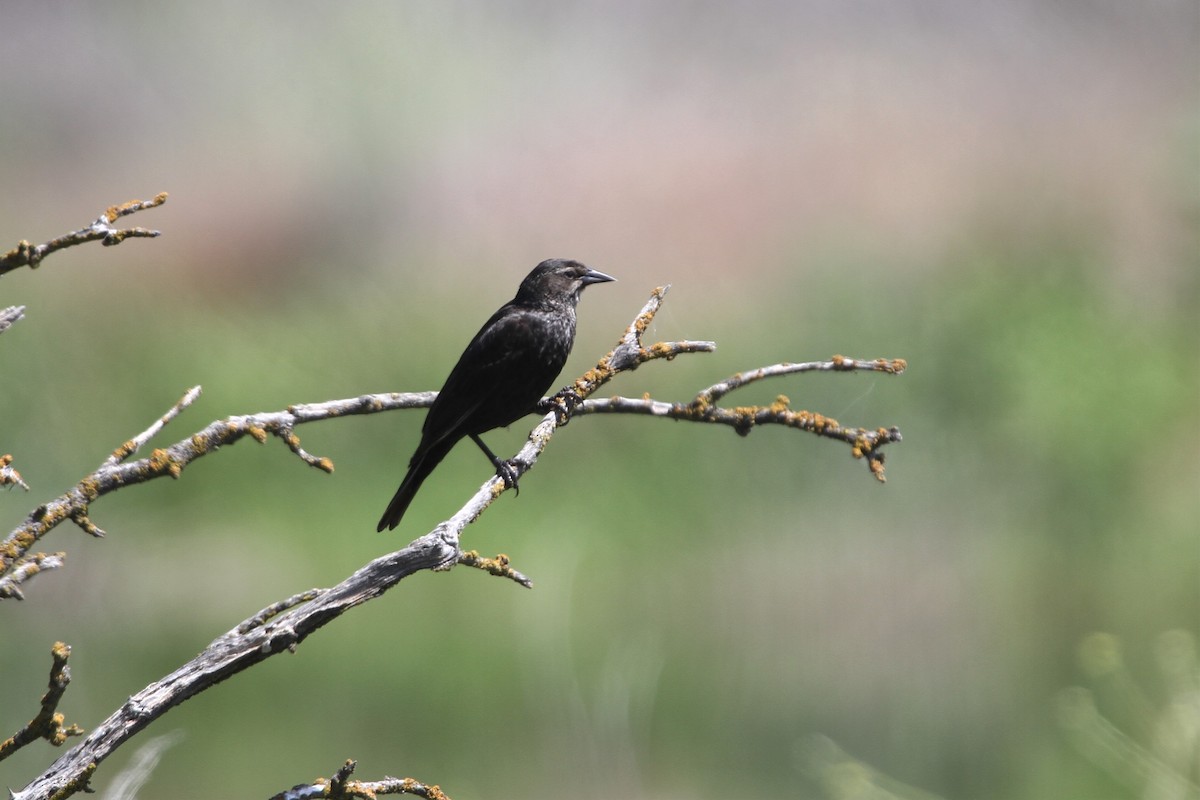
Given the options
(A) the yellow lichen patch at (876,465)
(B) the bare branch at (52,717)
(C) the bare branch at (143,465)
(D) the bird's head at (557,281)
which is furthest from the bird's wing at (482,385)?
(B) the bare branch at (52,717)

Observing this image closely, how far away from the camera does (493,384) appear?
167 inches

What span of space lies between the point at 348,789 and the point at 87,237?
1.04 metres

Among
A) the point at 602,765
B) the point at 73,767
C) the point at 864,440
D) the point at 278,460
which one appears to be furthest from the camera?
the point at 278,460

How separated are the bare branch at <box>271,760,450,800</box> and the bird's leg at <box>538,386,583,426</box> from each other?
3.75ft

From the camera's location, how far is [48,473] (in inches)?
590

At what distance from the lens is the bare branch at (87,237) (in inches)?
88.0

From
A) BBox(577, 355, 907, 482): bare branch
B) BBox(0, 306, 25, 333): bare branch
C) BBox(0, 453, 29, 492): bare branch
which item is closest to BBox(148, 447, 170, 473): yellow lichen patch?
BBox(0, 453, 29, 492): bare branch

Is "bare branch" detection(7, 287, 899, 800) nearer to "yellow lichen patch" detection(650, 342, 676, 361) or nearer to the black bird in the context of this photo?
"yellow lichen patch" detection(650, 342, 676, 361)

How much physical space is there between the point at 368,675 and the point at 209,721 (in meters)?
1.93

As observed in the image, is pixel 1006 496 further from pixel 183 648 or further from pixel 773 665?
pixel 183 648

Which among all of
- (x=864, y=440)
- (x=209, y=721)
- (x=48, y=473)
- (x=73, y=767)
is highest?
(x=48, y=473)

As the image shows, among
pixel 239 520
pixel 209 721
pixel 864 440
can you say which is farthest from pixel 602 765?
pixel 239 520

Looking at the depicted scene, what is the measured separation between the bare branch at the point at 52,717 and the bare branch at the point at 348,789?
360 mm

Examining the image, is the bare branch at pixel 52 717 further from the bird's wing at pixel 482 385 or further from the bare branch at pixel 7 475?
the bird's wing at pixel 482 385
